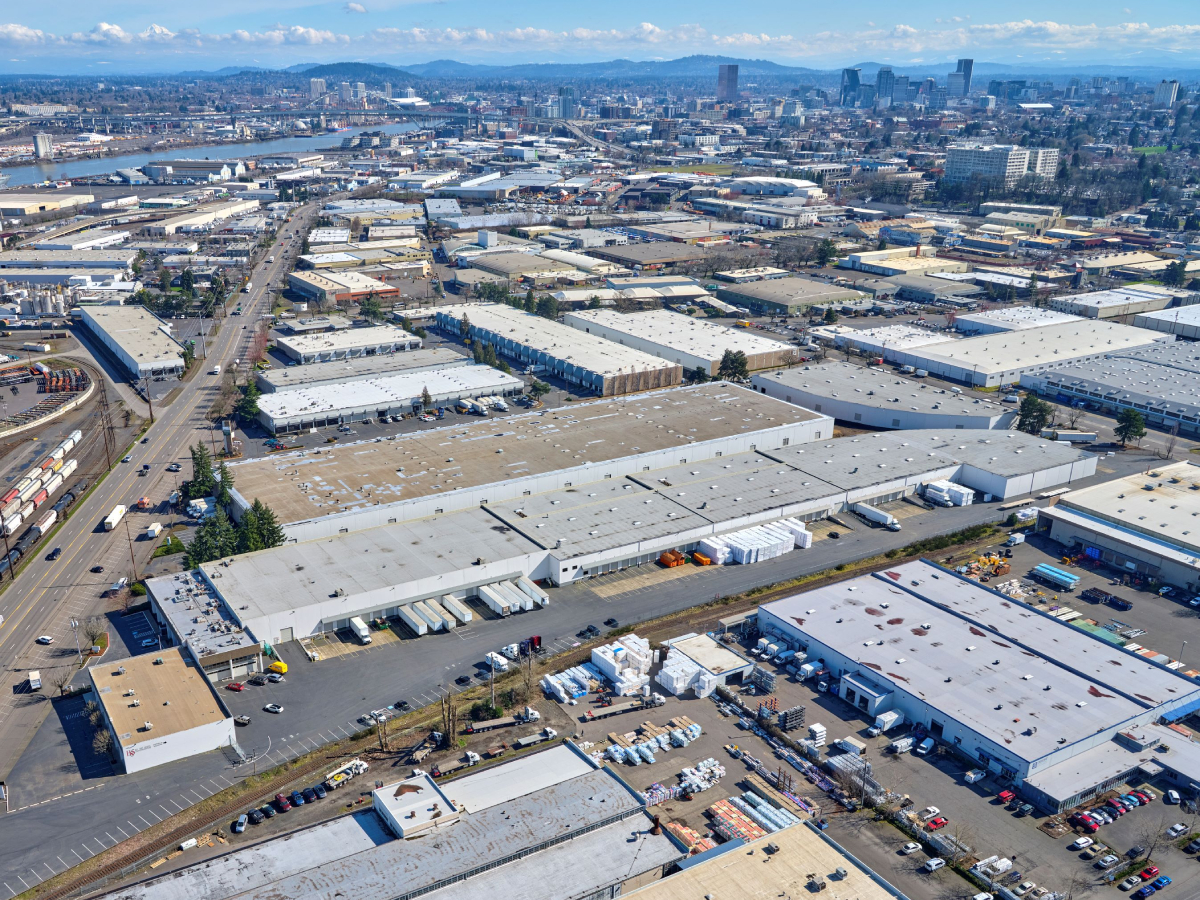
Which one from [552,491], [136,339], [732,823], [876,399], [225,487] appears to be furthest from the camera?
[136,339]

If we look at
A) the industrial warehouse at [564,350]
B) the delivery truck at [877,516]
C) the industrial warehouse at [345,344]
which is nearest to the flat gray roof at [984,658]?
the delivery truck at [877,516]

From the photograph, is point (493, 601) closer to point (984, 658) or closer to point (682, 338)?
point (984, 658)

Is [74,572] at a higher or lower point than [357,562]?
lower

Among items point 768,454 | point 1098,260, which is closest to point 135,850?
point 768,454

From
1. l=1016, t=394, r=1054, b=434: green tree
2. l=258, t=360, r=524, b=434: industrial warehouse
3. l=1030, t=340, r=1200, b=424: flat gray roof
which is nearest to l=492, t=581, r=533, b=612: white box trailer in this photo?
l=258, t=360, r=524, b=434: industrial warehouse

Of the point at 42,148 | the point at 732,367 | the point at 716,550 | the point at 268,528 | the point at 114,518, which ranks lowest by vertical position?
the point at 114,518

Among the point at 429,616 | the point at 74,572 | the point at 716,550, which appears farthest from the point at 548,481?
the point at 74,572
